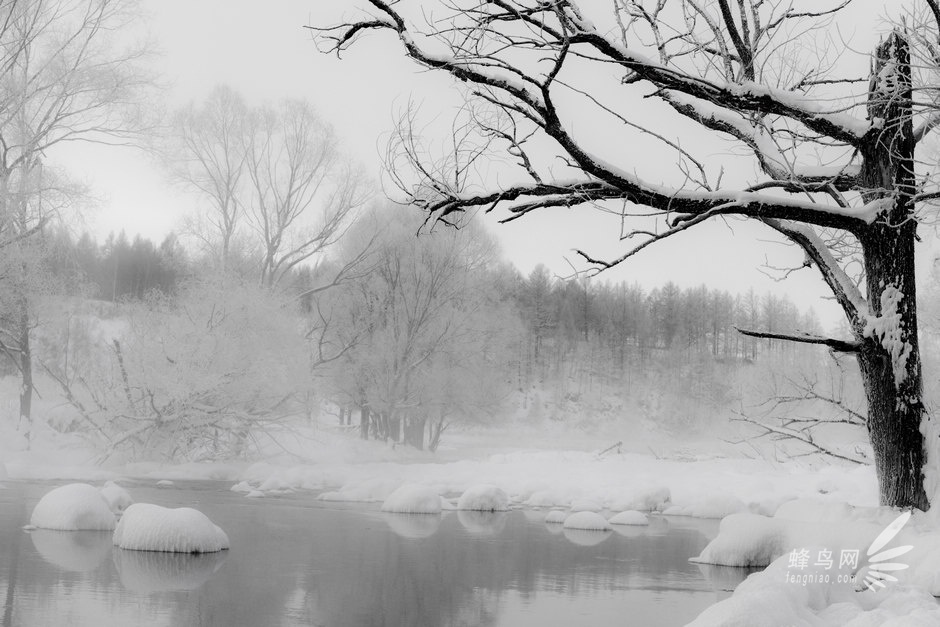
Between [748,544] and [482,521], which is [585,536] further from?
[748,544]

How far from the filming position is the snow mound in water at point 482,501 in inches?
697

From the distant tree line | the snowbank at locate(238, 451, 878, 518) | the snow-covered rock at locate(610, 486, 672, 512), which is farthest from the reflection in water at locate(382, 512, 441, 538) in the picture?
the distant tree line

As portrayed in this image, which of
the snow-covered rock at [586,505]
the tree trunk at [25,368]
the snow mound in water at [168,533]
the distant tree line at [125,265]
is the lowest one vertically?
the snow-covered rock at [586,505]

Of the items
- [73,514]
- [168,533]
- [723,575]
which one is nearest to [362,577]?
[168,533]

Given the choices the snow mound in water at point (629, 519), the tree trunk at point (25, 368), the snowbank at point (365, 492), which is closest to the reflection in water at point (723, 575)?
the snow mound in water at point (629, 519)

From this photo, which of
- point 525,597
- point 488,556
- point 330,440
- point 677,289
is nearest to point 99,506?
point 488,556

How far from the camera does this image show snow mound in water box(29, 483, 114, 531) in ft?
39.8

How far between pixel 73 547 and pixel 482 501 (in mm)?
8907

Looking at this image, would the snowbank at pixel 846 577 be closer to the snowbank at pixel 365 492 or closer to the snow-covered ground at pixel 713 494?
the snow-covered ground at pixel 713 494

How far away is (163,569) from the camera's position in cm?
933

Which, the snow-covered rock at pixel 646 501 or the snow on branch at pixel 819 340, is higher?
the snow on branch at pixel 819 340

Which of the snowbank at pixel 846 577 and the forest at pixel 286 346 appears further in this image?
the forest at pixel 286 346

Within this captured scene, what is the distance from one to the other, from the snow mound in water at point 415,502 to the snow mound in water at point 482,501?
132 cm

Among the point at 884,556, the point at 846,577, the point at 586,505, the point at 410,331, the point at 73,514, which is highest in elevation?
the point at 410,331
